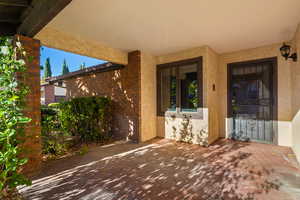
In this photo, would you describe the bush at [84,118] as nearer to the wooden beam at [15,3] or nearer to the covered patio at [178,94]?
the covered patio at [178,94]

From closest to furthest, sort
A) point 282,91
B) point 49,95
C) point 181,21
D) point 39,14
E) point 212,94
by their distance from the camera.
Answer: point 39,14 < point 181,21 < point 282,91 < point 212,94 < point 49,95

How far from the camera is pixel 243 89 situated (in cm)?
462

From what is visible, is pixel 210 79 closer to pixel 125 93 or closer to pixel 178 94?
pixel 178 94

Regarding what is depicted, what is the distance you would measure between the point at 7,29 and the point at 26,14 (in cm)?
60

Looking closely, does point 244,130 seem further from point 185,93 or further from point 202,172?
point 202,172

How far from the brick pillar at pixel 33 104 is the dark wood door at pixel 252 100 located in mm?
5218

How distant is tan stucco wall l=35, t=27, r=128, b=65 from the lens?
295cm

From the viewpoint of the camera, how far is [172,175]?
2557mm

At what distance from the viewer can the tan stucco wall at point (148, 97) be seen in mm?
4633

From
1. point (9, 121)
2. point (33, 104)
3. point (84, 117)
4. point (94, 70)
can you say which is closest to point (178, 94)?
point (84, 117)

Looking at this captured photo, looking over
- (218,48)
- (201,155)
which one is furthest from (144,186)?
(218,48)

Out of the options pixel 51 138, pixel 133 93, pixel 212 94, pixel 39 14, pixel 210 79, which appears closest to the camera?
pixel 39 14

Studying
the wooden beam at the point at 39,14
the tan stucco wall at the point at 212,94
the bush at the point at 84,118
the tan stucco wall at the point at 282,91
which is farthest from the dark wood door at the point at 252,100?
the wooden beam at the point at 39,14

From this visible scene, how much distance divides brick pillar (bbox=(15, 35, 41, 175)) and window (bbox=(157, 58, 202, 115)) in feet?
11.2
